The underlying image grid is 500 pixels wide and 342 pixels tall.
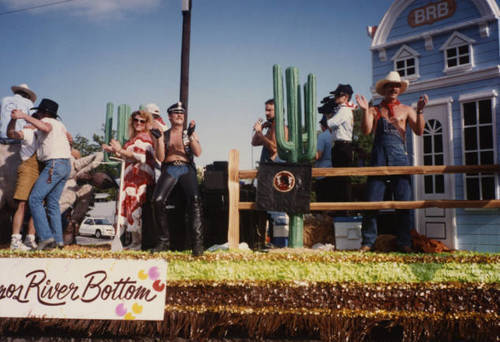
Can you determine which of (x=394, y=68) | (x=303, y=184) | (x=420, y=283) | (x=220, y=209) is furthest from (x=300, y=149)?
(x=394, y=68)

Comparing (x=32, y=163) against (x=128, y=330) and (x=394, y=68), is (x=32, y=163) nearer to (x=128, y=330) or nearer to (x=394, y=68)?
(x=128, y=330)

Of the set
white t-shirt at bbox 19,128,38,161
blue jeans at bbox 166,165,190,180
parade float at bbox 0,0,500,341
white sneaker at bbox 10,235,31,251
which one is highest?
white t-shirt at bbox 19,128,38,161

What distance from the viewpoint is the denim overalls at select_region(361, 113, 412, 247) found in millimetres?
4348

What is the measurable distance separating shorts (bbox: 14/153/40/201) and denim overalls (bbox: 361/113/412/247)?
4276mm

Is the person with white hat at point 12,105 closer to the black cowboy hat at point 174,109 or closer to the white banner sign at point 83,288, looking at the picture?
the black cowboy hat at point 174,109

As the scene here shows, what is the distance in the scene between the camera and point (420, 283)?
11.1 ft

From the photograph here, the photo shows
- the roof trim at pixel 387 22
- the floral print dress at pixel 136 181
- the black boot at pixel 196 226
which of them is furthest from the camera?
the roof trim at pixel 387 22

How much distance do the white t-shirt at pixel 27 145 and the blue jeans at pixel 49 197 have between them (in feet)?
1.05

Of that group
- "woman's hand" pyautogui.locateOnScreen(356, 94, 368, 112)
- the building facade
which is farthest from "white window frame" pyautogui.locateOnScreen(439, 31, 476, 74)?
"woman's hand" pyautogui.locateOnScreen(356, 94, 368, 112)

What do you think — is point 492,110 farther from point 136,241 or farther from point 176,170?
point 136,241

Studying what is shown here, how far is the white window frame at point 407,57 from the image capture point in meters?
7.50

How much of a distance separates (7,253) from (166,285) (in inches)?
74.4

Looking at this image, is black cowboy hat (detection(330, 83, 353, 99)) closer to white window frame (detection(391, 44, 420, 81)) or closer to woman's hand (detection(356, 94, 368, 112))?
woman's hand (detection(356, 94, 368, 112))

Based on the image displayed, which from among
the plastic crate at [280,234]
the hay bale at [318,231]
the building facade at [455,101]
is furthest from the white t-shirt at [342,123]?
the building facade at [455,101]
